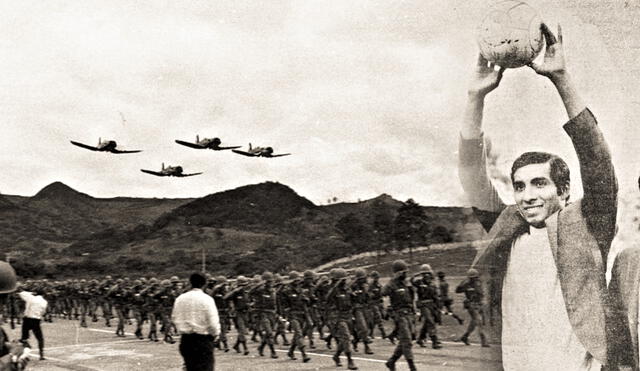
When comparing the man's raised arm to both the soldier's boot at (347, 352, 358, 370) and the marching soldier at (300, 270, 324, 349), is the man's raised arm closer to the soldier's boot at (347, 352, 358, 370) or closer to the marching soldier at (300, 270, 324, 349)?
the soldier's boot at (347, 352, 358, 370)

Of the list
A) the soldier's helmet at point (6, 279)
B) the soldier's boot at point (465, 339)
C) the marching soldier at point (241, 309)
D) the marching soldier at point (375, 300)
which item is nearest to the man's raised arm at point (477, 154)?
the soldier's helmet at point (6, 279)

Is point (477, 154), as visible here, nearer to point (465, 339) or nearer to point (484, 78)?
point (484, 78)

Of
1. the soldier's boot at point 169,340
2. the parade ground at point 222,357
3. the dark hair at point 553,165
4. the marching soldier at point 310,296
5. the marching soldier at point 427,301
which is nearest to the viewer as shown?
the dark hair at point 553,165

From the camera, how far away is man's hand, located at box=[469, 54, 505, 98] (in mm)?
7090

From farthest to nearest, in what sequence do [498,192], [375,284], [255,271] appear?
[255,271] → [375,284] → [498,192]

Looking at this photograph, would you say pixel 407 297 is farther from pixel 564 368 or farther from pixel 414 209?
pixel 414 209

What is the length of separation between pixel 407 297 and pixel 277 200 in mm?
16729

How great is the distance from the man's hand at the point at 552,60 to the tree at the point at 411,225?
10254 mm

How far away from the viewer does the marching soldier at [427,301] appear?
12945mm

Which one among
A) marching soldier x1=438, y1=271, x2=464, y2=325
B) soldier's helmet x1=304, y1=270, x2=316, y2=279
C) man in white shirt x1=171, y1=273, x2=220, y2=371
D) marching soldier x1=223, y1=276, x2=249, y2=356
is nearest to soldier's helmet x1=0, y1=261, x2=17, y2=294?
man in white shirt x1=171, y1=273, x2=220, y2=371

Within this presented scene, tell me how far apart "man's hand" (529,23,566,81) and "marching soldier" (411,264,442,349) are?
21.5 feet

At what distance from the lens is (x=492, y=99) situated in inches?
285

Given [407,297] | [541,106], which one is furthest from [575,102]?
[407,297]

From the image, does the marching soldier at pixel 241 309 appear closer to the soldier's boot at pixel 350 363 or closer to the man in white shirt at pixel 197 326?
the soldier's boot at pixel 350 363
